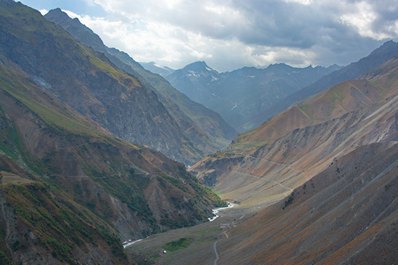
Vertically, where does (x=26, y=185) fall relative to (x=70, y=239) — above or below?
above

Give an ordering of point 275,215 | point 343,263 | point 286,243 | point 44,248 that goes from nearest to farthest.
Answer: point 343,263 < point 44,248 < point 286,243 < point 275,215

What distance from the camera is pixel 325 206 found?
Result: 154 metres

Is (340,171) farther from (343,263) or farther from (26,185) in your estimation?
(26,185)

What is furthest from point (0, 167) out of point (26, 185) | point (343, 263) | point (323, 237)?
point (343, 263)

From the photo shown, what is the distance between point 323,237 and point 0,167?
111807 mm

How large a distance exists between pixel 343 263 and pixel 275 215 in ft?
314

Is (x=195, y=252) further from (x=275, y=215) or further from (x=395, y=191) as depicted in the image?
(x=395, y=191)

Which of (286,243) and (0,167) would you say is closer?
(286,243)

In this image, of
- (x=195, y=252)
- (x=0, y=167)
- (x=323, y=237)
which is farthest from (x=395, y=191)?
(x=0, y=167)

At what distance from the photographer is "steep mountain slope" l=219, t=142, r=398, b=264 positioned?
105m

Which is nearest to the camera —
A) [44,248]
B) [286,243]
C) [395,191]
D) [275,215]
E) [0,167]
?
[395,191]

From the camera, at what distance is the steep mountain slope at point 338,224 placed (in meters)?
105

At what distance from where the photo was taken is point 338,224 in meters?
130

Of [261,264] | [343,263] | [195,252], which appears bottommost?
[195,252]
